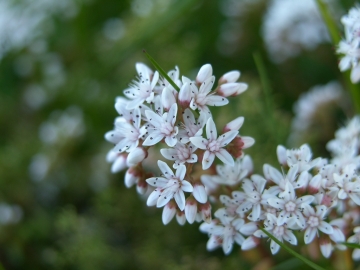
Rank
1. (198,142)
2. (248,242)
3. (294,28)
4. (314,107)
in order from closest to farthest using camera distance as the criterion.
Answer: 1. (198,142)
2. (248,242)
3. (314,107)
4. (294,28)

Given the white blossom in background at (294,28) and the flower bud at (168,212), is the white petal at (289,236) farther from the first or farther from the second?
the white blossom in background at (294,28)

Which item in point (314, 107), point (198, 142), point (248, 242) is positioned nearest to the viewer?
point (198, 142)

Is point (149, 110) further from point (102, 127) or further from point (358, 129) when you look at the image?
point (102, 127)

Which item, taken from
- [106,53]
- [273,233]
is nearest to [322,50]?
[106,53]

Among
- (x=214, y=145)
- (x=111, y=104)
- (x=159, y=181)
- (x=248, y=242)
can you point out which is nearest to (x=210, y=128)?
(x=214, y=145)

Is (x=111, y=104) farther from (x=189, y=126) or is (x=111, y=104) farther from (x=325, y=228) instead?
(x=325, y=228)

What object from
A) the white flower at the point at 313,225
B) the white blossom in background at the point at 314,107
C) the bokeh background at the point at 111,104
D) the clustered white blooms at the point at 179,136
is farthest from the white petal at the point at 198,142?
the white blossom in background at the point at 314,107
